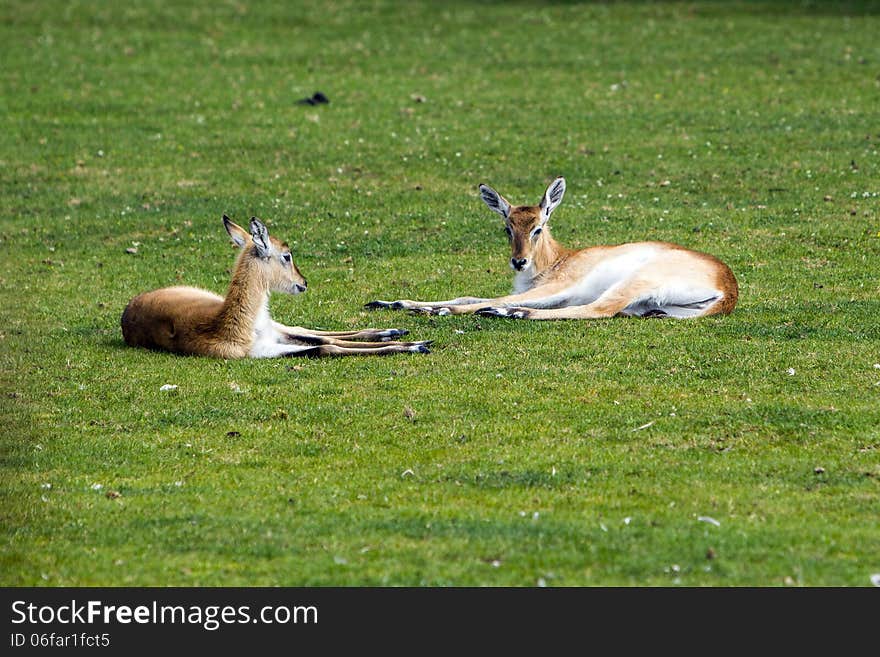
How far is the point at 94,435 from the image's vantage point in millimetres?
9391

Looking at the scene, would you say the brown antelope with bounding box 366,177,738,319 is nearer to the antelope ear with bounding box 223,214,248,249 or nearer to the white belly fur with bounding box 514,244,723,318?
the white belly fur with bounding box 514,244,723,318

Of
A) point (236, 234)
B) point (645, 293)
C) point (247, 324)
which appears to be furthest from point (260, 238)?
point (645, 293)

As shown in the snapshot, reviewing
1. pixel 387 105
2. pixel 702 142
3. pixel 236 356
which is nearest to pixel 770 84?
pixel 702 142

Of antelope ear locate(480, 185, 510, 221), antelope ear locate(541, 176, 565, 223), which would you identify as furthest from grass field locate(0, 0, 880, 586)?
antelope ear locate(541, 176, 565, 223)

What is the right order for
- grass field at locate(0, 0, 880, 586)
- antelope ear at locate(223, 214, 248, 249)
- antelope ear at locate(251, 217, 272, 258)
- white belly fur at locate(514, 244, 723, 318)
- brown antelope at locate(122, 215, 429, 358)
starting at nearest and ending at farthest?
grass field at locate(0, 0, 880, 586), brown antelope at locate(122, 215, 429, 358), antelope ear at locate(251, 217, 272, 258), antelope ear at locate(223, 214, 248, 249), white belly fur at locate(514, 244, 723, 318)

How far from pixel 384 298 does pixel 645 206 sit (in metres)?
5.25

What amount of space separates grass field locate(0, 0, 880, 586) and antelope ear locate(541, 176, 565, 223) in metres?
1.09

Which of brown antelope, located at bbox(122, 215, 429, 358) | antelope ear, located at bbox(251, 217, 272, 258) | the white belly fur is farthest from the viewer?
the white belly fur

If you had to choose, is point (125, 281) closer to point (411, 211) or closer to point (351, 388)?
point (411, 211)

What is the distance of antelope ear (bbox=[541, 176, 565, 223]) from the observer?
13805 mm

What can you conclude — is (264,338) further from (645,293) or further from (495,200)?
(645,293)

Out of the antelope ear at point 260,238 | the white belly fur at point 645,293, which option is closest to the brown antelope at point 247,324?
the antelope ear at point 260,238

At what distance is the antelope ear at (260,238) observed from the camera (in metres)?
11.7

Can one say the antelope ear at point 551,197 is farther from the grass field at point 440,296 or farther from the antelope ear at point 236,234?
the antelope ear at point 236,234
